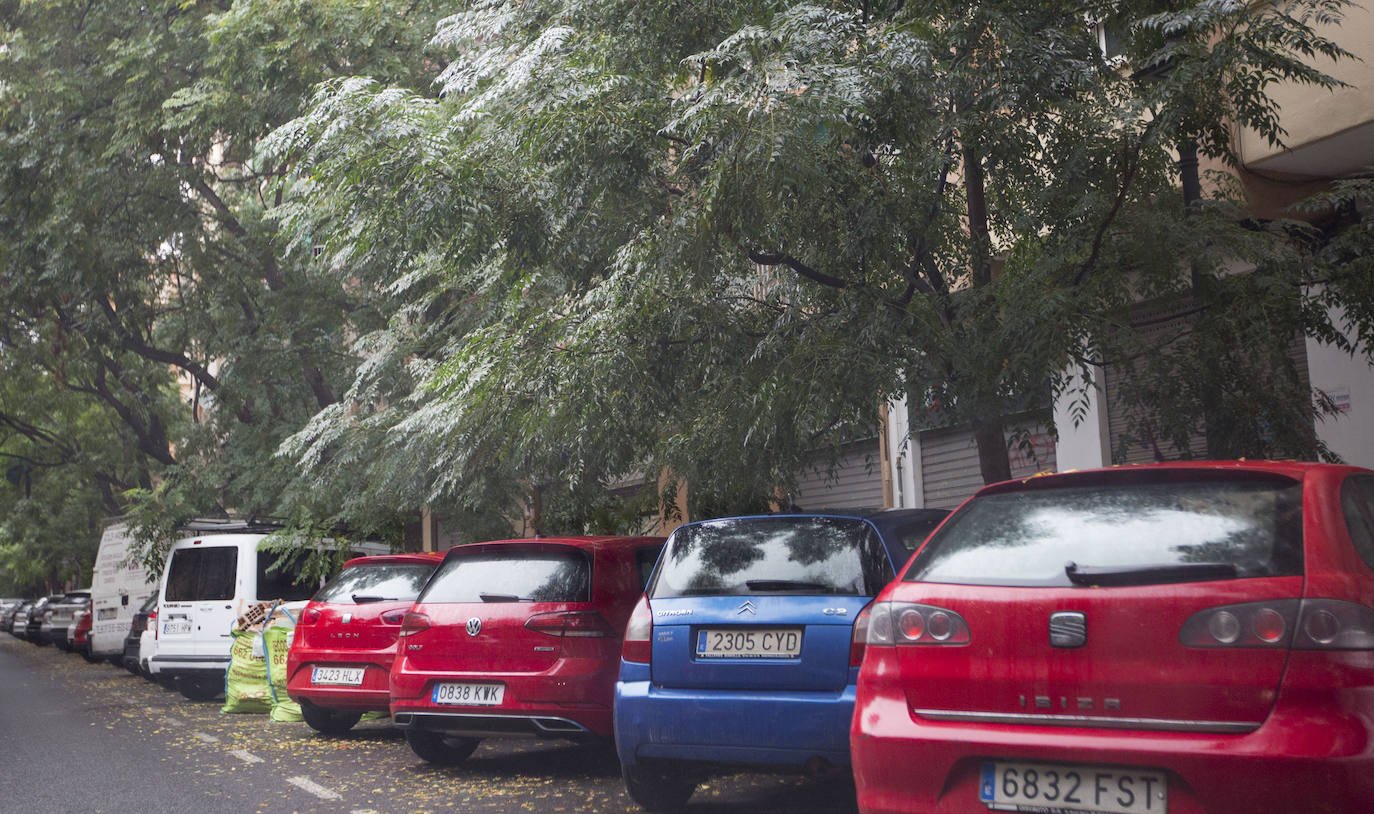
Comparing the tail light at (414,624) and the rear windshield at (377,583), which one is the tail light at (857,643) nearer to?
the tail light at (414,624)

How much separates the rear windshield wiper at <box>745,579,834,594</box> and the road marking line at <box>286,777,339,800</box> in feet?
10.5

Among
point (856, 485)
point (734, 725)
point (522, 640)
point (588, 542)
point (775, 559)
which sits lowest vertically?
point (734, 725)

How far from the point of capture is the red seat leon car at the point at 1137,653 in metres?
3.50

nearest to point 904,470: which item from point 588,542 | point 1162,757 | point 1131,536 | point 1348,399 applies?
point 1348,399

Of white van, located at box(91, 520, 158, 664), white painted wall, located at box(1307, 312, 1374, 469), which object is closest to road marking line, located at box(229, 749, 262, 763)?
white painted wall, located at box(1307, 312, 1374, 469)

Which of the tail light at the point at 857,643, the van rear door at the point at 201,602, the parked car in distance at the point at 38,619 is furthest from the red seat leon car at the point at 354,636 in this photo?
the parked car in distance at the point at 38,619

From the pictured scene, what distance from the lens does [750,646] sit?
5875 millimetres

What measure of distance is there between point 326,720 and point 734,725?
6268 millimetres

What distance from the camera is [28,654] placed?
33375 mm

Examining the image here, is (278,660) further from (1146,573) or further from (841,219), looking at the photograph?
(1146,573)

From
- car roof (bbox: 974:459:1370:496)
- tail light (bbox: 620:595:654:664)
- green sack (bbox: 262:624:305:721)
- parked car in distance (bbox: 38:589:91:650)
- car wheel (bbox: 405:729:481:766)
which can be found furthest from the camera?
parked car in distance (bbox: 38:589:91:650)

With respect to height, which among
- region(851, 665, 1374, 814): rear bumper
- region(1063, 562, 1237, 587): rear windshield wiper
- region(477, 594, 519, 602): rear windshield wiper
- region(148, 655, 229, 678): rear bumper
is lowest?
region(148, 655, 229, 678): rear bumper

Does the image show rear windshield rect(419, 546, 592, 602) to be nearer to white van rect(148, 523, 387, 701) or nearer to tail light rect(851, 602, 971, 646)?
tail light rect(851, 602, 971, 646)

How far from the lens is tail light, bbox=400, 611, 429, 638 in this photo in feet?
26.5
